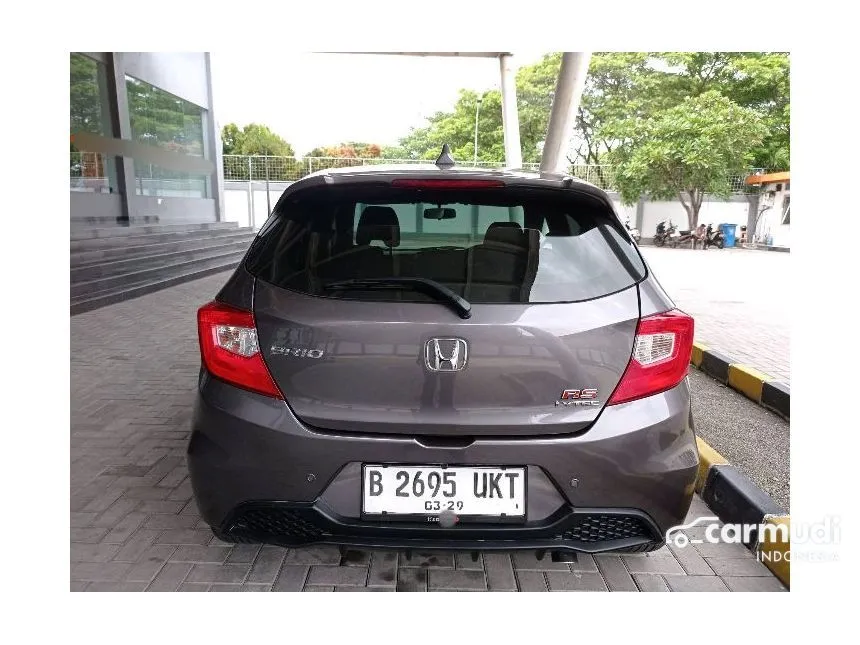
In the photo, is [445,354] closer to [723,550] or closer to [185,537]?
[185,537]

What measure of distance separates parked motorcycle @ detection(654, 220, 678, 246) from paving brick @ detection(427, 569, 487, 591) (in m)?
25.9

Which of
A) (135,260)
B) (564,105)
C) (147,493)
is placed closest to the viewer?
(147,493)

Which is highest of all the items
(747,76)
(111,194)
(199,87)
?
(747,76)

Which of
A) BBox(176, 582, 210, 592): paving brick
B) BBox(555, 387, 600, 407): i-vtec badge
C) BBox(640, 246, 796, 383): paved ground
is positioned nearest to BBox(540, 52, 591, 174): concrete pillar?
BBox(640, 246, 796, 383): paved ground

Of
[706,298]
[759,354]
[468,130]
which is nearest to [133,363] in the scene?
[759,354]

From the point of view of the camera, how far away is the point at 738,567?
8.33 ft

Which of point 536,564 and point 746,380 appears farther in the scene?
point 746,380

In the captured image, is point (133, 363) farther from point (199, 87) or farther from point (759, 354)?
point (199, 87)

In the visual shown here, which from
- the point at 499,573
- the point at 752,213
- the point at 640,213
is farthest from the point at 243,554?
the point at 752,213

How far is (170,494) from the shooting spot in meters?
3.04

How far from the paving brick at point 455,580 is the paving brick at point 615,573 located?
46 cm

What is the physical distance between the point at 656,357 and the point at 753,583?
1111 millimetres

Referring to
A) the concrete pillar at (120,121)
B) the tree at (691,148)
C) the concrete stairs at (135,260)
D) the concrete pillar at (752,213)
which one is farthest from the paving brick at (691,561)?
the concrete pillar at (752,213)

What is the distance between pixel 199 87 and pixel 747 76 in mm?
22764
